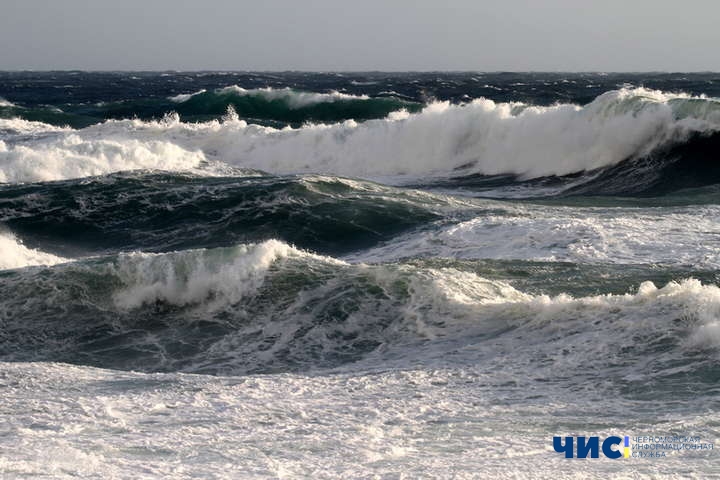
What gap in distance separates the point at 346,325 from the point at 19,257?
6.37 meters

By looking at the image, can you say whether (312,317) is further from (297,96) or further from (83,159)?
(297,96)

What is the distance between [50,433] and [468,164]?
21479 millimetres

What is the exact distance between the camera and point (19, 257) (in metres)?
14.0

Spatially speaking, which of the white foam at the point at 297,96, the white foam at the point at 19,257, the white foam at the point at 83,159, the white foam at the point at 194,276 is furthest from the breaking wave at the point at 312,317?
the white foam at the point at 297,96

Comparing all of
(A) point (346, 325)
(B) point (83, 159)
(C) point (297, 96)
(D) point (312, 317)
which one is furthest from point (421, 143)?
(A) point (346, 325)

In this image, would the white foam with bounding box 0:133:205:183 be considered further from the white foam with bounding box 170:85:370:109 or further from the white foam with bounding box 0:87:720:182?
the white foam with bounding box 170:85:370:109

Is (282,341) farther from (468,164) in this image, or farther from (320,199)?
(468,164)

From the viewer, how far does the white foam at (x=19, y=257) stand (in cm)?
1362

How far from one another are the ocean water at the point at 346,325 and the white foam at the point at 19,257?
6 cm

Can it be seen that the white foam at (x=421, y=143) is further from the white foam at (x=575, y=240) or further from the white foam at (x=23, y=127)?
the white foam at (x=575, y=240)

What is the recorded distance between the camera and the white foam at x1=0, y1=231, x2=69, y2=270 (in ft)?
44.7

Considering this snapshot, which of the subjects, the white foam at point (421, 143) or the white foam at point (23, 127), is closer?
the white foam at point (421, 143)

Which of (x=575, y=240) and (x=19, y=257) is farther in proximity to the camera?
(x=19, y=257)

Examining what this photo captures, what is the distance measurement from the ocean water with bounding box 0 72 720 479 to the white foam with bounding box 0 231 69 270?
0.06 metres
